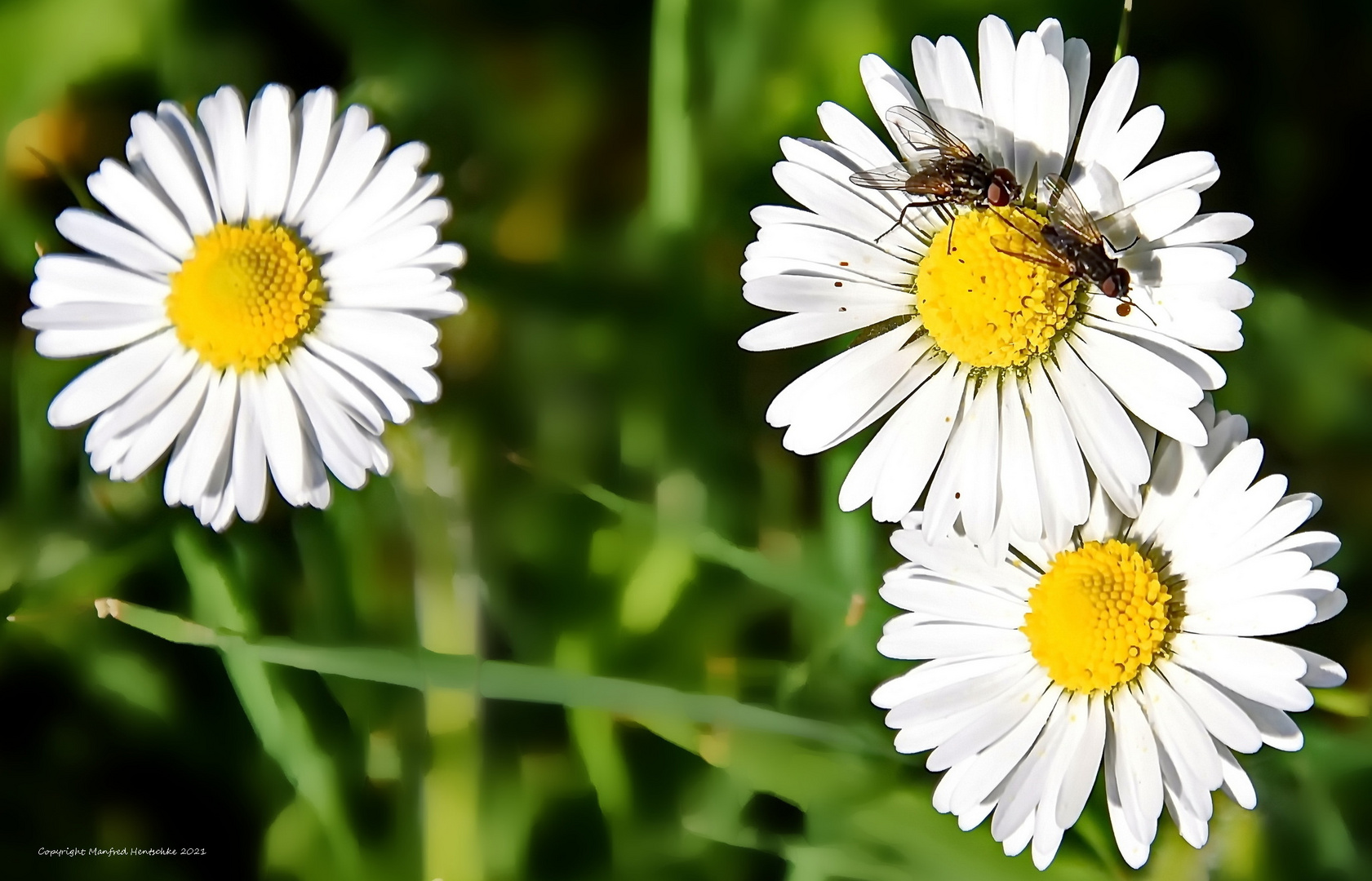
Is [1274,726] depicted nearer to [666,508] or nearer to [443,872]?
[666,508]

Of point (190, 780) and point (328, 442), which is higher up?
point (328, 442)

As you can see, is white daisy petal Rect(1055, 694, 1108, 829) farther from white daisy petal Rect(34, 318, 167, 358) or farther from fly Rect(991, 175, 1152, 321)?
white daisy petal Rect(34, 318, 167, 358)

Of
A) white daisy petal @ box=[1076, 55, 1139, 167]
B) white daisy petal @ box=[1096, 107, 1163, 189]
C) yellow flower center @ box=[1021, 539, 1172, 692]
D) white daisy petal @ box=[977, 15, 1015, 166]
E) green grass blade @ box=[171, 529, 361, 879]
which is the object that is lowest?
yellow flower center @ box=[1021, 539, 1172, 692]

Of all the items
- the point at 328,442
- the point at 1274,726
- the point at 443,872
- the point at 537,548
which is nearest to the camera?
the point at 1274,726

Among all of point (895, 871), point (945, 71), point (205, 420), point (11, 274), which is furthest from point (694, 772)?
point (11, 274)

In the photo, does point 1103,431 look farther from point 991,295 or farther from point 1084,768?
point 1084,768

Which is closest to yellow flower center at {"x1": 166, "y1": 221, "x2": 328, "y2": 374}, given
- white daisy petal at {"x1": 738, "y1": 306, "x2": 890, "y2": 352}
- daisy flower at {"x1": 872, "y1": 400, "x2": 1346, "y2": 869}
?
white daisy petal at {"x1": 738, "y1": 306, "x2": 890, "y2": 352}

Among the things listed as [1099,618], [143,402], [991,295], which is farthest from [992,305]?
[143,402]

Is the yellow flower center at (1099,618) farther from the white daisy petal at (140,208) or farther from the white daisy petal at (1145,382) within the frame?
the white daisy petal at (140,208)
